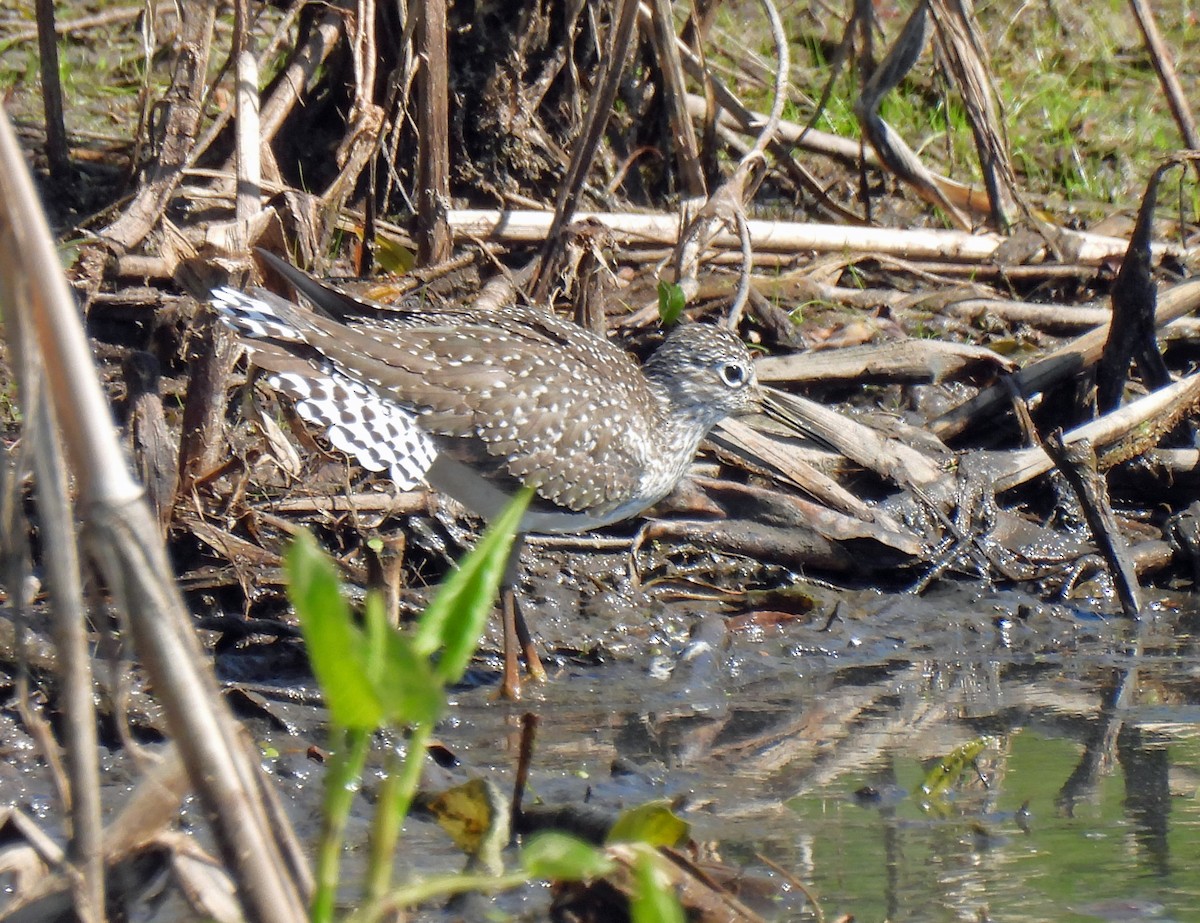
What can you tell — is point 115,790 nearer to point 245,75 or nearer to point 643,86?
point 245,75

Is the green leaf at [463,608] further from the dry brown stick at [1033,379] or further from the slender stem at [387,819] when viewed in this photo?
the dry brown stick at [1033,379]

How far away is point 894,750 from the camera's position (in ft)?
14.5

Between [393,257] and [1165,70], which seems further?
[1165,70]

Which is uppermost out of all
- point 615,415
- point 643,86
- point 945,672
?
point 643,86

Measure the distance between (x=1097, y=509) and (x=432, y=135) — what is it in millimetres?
3002

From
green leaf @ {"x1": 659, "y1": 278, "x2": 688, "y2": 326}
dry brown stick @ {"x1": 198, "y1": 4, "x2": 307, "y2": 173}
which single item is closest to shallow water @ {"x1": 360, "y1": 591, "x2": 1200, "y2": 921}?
green leaf @ {"x1": 659, "y1": 278, "x2": 688, "y2": 326}

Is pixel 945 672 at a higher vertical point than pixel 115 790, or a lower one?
lower

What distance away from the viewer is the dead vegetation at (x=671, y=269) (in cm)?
543

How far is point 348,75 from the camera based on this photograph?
6758 millimetres

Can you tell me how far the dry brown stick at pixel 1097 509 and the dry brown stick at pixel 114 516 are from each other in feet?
14.3

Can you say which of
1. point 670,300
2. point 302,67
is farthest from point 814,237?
point 302,67

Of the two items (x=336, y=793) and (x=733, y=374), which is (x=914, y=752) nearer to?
(x=733, y=374)

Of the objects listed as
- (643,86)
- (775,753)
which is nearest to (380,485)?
(775,753)

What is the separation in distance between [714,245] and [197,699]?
5.78m
